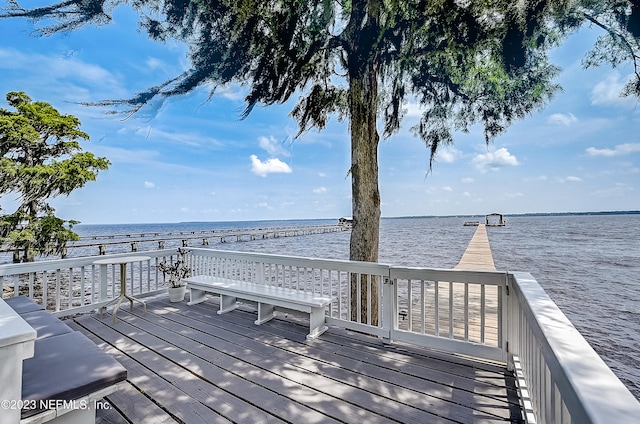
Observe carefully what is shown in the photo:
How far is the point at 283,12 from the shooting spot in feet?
10.9

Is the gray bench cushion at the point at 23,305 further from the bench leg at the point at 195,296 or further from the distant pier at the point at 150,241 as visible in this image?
the distant pier at the point at 150,241

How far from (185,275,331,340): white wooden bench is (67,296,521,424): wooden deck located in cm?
21

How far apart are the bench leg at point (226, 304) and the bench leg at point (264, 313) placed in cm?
70

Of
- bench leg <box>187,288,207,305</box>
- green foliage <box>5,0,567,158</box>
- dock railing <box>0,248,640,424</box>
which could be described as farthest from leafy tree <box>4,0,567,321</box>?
bench leg <box>187,288,207,305</box>

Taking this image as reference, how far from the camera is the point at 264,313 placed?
3.75 m

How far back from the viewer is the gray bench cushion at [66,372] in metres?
1.49

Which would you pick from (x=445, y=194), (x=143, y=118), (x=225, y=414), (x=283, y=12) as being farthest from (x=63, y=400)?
(x=445, y=194)

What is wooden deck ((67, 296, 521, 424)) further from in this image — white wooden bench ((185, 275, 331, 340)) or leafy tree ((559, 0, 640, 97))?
leafy tree ((559, 0, 640, 97))

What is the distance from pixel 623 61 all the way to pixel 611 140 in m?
25.7

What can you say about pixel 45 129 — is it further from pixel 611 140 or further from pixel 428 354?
pixel 611 140

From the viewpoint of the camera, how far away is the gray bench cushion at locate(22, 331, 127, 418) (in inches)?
58.7

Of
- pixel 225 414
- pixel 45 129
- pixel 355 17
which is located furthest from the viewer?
pixel 45 129

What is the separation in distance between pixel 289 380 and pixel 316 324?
0.98 meters

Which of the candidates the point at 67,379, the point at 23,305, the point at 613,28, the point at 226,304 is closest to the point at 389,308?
the point at 226,304
